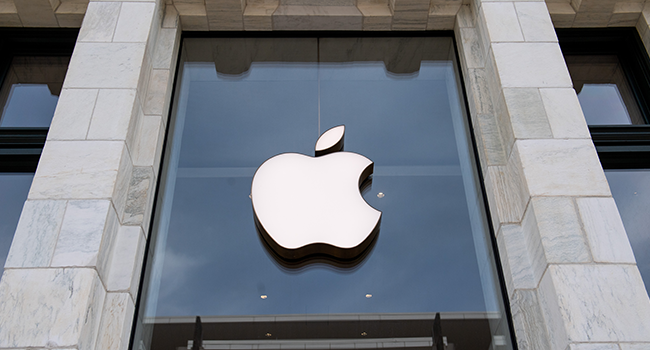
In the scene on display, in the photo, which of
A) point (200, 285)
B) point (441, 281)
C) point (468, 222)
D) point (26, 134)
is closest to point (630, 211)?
point (468, 222)

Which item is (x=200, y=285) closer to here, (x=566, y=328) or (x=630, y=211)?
(x=566, y=328)

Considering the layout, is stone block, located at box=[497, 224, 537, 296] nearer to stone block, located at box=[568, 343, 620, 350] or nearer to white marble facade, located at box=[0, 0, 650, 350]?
white marble facade, located at box=[0, 0, 650, 350]

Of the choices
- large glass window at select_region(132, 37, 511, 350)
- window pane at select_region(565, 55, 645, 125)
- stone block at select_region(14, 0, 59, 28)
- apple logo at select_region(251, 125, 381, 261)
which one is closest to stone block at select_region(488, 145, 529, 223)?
large glass window at select_region(132, 37, 511, 350)

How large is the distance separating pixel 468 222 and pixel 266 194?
179 cm

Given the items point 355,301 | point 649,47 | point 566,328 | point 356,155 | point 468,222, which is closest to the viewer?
point 566,328

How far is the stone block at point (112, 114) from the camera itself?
4.57 m

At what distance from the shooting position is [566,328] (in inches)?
142

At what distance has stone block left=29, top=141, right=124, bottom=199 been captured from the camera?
4.23 m

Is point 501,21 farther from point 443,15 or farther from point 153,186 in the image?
point 153,186

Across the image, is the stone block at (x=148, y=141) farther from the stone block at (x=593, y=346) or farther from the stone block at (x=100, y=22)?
the stone block at (x=593, y=346)

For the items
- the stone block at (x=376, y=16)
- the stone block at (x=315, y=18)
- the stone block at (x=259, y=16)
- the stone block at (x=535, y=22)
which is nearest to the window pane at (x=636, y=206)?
the stone block at (x=535, y=22)

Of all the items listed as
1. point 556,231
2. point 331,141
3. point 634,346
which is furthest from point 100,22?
point 634,346

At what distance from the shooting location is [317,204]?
4855mm

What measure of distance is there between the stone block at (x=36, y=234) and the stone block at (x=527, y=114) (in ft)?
12.0
